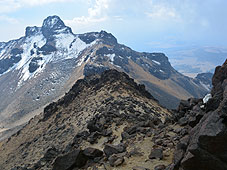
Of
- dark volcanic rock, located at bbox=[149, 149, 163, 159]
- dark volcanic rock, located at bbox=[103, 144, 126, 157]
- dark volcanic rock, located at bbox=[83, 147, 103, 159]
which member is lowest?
dark volcanic rock, located at bbox=[83, 147, 103, 159]

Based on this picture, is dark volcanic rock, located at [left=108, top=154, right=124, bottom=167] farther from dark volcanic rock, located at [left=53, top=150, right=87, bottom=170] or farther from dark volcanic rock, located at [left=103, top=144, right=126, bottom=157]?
dark volcanic rock, located at [left=53, top=150, right=87, bottom=170]

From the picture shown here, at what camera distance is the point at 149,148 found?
1761cm

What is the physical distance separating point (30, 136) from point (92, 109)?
20288mm

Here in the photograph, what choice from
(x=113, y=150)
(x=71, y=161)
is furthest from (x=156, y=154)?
(x=71, y=161)

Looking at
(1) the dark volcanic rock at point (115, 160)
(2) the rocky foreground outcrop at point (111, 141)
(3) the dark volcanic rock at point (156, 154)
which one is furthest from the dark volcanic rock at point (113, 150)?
(3) the dark volcanic rock at point (156, 154)

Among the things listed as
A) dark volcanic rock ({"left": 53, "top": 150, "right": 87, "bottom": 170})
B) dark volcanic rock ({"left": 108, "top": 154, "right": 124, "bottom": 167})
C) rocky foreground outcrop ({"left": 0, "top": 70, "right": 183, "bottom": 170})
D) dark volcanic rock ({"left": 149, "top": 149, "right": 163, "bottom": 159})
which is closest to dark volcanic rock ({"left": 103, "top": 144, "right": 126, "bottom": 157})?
rocky foreground outcrop ({"left": 0, "top": 70, "right": 183, "bottom": 170})

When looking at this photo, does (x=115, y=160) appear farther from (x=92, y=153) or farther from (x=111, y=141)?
(x=111, y=141)

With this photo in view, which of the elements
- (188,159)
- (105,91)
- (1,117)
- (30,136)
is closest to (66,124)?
(105,91)

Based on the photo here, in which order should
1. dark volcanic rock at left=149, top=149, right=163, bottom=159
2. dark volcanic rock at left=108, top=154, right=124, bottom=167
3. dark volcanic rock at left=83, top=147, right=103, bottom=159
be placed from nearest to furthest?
dark volcanic rock at left=149, top=149, right=163, bottom=159 → dark volcanic rock at left=108, top=154, right=124, bottom=167 → dark volcanic rock at left=83, top=147, right=103, bottom=159

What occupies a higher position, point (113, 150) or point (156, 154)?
point (156, 154)

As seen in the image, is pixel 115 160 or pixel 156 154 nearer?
pixel 156 154

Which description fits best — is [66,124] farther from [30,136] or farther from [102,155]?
[102,155]

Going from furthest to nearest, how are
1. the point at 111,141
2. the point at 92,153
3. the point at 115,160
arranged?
the point at 111,141
the point at 92,153
the point at 115,160

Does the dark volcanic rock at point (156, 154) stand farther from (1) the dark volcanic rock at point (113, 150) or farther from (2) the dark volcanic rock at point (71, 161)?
(2) the dark volcanic rock at point (71, 161)
